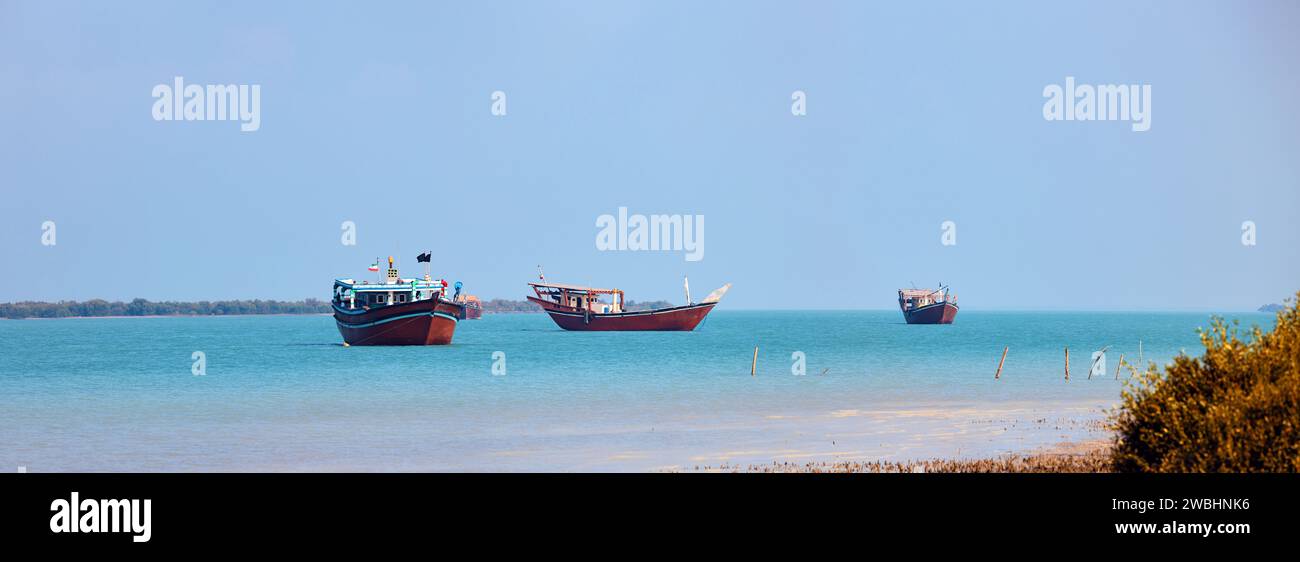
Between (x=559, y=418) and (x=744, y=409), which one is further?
(x=744, y=409)

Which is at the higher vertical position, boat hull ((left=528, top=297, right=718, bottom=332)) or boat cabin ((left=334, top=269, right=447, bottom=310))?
boat cabin ((left=334, top=269, right=447, bottom=310))

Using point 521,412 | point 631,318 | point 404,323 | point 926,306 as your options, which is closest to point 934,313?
point 926,306

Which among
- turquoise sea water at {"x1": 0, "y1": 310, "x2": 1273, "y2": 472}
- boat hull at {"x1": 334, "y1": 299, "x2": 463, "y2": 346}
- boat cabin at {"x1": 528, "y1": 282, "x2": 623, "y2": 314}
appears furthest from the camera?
boat cabin at {"x1": 528, "y1": 282, "x2": 623, "y2": 314}

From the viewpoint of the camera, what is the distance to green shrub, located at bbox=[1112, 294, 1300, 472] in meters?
12.8

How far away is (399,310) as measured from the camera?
262ft

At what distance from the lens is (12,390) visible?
55750 mm

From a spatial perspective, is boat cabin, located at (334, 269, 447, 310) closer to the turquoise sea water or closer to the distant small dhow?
the turquoise sea water

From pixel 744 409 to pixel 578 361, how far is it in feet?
131

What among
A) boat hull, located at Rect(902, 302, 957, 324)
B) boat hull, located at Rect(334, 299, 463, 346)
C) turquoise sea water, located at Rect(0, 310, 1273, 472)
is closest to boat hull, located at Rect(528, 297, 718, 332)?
boat hull, located at Rect(334, 299, 463, 346)

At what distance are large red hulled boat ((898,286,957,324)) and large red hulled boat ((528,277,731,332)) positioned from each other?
53.9m

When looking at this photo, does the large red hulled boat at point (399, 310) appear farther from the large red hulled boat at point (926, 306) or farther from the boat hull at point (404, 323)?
the large red hulled boat at point (926, 306)
